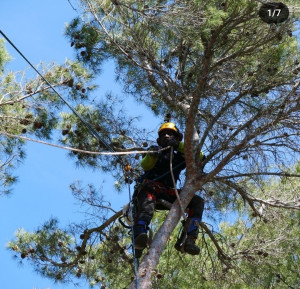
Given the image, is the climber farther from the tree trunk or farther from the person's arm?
the tree trunk

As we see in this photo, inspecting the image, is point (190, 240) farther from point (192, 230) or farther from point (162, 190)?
point (162, 190)

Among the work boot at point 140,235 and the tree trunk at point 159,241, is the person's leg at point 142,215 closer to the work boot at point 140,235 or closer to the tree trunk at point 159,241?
the work boot at point 140,235

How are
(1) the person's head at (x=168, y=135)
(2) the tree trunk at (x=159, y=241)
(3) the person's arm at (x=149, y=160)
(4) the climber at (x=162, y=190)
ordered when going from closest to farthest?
(2) the tree trunk at (x=159, y=241) < (4) the climber at (x=162, y=190) < (3) the person's arm at (x=149, y=160) < (1) the person's head at (x=168, y=135)

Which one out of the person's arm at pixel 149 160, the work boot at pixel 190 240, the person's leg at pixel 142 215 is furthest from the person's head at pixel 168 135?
the work boot at pixel 190 240

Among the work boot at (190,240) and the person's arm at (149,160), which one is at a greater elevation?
the person's arm at (149,160)

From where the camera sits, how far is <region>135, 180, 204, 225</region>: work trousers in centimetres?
443

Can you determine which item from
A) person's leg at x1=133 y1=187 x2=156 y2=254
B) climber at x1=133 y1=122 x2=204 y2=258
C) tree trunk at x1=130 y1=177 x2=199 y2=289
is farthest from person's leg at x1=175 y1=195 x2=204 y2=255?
person's leg at x1=133 y1=187 x2=156 y2=254

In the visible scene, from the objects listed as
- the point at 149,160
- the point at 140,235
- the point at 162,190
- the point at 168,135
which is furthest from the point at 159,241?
the point at 168,135

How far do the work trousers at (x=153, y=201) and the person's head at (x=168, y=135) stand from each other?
1.11 feet

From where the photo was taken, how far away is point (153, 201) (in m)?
4.53

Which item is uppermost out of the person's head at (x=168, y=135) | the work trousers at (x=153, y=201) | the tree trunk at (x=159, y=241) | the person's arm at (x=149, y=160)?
the person's head at (x=168, y=135)

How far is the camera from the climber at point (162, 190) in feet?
14.4

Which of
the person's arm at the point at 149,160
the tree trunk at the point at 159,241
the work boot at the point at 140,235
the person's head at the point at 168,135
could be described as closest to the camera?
the tree trunk at the point at 159,241

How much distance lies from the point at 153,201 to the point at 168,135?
61 centimetres
